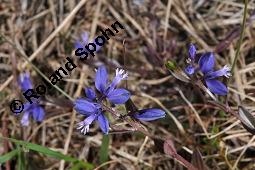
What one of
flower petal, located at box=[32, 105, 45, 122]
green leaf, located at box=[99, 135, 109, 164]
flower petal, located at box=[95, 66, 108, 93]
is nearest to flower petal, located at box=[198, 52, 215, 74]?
flower petal, located at box=[95, 66, 108, 93]

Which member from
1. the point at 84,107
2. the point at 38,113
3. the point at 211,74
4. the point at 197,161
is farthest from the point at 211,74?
the point at 38,113

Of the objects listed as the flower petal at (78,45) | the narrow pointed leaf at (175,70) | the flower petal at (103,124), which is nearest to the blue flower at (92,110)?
the flower petal at (103,124)

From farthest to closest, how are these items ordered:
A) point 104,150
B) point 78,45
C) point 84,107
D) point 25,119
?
point 78,45 < point 25,119 < point 104,150 < point 84,107

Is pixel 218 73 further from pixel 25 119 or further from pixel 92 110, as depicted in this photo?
pixel 25 119

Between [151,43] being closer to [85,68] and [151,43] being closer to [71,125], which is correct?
[85,68]

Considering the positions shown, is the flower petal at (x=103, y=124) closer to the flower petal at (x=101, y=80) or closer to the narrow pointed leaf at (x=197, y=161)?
the flower petal at (x=101, y=80)
